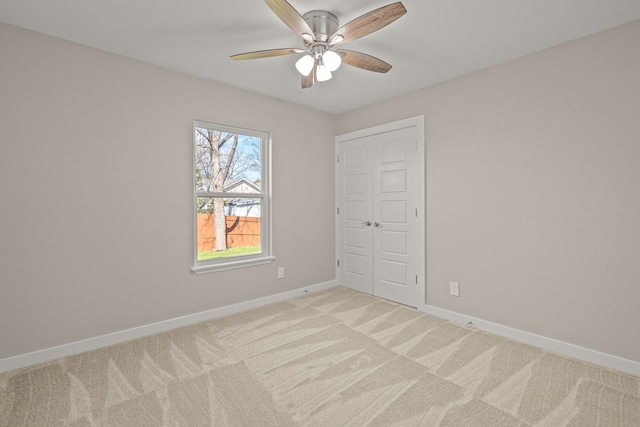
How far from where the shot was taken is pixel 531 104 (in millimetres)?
2586

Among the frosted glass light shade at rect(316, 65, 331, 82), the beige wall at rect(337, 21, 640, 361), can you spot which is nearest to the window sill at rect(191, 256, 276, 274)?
the beige wall at rect(337, 21, 640, 361)

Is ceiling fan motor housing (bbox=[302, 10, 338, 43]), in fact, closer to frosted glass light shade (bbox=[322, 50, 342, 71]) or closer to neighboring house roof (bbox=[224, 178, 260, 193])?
frosted glass light shade (bbox=[322, 50, 342, 71])

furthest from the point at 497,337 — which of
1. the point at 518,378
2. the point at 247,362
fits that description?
the point at 247,362

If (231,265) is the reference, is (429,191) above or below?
above

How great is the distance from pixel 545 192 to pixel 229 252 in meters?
3.11

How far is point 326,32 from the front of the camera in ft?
6.86

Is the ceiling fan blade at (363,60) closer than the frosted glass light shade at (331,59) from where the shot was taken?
No

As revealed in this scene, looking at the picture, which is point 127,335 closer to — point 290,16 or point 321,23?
point 290,16

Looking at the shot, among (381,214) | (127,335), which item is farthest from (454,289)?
(127,335)

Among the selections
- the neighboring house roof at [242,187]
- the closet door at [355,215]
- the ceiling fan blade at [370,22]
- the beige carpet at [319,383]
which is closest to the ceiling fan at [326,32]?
the ceiling fan blade at [370,22]

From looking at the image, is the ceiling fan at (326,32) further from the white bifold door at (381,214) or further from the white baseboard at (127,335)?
the white baseboard at (127,335)

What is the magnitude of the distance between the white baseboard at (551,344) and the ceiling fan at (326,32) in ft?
8.16

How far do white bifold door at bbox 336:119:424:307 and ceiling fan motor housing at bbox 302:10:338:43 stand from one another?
5.65 feet

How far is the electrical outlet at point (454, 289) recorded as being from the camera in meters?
3.09
